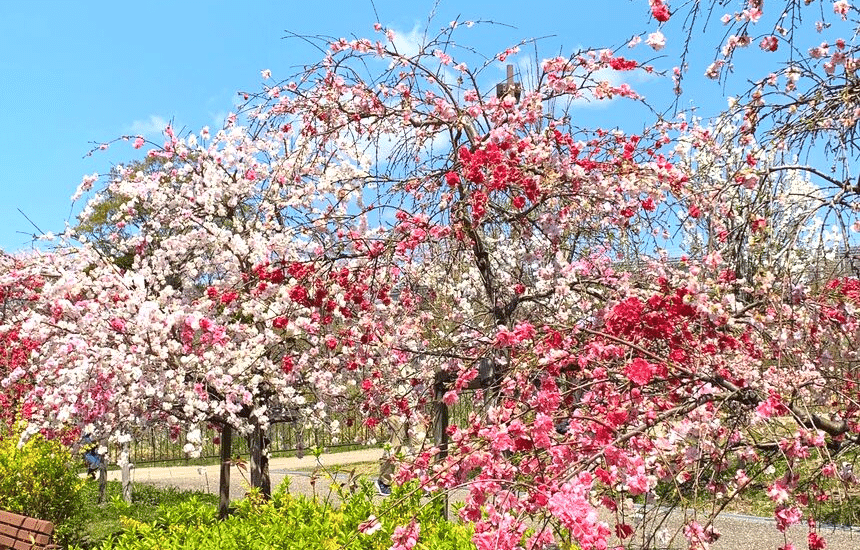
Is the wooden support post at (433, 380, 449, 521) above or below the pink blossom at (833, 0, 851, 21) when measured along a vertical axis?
below

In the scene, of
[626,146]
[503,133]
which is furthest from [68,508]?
[626,146]

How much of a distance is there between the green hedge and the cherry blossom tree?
0.38 metres

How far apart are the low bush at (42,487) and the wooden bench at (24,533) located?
222cm

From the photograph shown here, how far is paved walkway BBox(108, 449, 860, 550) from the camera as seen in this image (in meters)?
8.53

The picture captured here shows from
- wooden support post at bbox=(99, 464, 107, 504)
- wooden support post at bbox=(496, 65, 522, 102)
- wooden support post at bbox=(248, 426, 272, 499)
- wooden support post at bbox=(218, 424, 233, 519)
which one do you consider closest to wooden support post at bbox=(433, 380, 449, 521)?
wooden support post at bbox=(248, 426, 272, 499)

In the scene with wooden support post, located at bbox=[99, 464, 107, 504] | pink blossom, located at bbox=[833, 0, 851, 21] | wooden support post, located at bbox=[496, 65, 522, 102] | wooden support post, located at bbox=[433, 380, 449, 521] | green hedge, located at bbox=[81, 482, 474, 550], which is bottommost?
green hedge, located at bbox=[81, 482, 474, 550]

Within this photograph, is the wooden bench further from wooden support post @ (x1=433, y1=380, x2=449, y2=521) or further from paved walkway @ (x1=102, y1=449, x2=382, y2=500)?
paved walkway @ (x1=102, y1=449, x2=382, y2=500)

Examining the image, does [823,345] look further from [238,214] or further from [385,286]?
[238,214]

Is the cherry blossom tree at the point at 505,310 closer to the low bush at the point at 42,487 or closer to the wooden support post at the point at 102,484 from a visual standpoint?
the low bush at the point at 42,487

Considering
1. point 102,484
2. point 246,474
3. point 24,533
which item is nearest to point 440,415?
point 24,533

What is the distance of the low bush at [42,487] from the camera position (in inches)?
324

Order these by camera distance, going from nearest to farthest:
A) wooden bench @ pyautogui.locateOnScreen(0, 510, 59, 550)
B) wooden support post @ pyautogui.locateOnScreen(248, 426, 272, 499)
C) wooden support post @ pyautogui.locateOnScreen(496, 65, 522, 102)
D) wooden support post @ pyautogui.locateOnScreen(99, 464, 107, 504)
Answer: wooden bench @ pyautogui.locateOnScreen(0, 510, 59, 550)
wooden support post @ pyautogui.locateOnScreen(496, 65, 522, 102)
wooden support post @ pyautogui.locateOnScreen(248, 426, 272, 499)
wooden support post @ pyautogui.locateOnScreen(99, 464, 107, 504)

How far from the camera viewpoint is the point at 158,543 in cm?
463

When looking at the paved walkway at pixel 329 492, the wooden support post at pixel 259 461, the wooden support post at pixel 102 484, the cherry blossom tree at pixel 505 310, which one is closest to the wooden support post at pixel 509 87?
the cherry blossom tree at pixel 505 310
